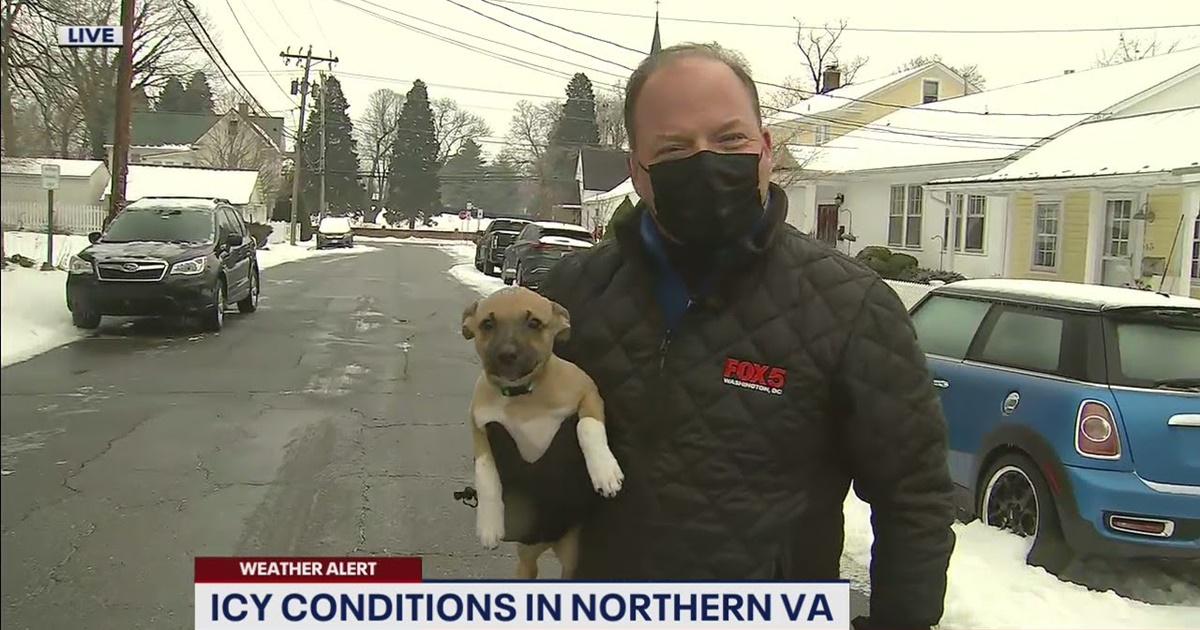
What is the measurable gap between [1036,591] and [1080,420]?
2.47 feet

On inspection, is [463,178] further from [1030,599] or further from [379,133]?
[1030,599]

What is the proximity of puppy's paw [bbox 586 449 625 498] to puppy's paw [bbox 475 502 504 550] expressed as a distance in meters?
0.14

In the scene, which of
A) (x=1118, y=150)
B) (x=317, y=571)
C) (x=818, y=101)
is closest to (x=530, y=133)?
(x=317, y=571)

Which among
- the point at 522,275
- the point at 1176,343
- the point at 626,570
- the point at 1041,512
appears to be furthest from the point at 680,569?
the point at 1176,343

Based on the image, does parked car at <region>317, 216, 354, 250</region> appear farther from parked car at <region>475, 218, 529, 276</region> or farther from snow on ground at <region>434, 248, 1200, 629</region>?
parked car at <region>475, 218, 529, 276</region>

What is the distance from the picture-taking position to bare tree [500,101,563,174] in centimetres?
245

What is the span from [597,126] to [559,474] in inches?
38.0

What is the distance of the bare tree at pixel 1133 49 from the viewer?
2.37 metres

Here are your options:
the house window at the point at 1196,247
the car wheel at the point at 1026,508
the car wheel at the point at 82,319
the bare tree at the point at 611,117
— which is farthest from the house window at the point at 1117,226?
the car wheel at the point at 82,319

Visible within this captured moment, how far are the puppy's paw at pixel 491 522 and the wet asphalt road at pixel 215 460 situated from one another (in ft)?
0.34

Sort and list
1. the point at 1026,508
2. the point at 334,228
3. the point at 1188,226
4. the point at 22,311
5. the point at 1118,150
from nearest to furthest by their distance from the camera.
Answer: the point at 22,311 → the point at 334,228 → the point at 1026,508 → the point at 1188,226 → the point at 1118,150

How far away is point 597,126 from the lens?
82.7 inches

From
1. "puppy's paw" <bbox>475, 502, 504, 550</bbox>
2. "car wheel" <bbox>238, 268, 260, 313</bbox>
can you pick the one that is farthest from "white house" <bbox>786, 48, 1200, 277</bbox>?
"puppy's paw" <bbox>475, 502, 504, 550</bbox>

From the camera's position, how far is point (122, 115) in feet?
8.70
